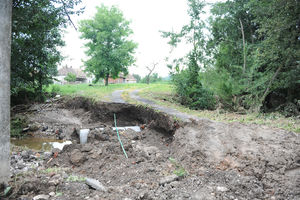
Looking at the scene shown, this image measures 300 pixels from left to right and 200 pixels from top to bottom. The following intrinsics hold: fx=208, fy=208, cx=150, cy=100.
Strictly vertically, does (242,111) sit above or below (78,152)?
above

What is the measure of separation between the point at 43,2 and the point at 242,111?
28.3ft

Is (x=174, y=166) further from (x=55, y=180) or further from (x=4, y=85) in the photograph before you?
(x=4, y=85)

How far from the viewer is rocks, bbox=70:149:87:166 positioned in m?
5.20

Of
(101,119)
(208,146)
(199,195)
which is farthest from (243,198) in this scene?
(101,119)

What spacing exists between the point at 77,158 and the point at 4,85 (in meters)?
2.79

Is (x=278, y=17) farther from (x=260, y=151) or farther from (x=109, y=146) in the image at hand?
(x=109, y=146)

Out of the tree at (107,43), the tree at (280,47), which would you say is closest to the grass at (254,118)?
the tree at (280,47)

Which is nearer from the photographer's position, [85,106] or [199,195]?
[199,195]

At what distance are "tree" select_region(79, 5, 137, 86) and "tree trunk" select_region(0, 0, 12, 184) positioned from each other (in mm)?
20239

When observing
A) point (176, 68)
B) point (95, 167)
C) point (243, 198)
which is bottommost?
point (95, 167)

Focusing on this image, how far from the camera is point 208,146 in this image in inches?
191

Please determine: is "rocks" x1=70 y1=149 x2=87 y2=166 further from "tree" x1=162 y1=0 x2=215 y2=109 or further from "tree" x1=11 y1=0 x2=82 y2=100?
"tree" x1=162 y1=0 x2=215 y2=109

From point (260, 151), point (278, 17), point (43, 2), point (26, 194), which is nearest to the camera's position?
point (26, 194)

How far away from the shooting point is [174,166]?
4566 mm
